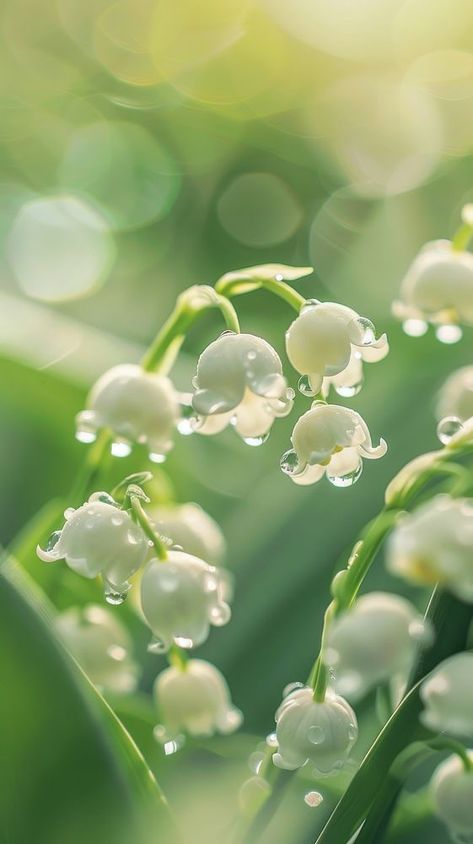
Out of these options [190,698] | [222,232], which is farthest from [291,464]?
[222,232]

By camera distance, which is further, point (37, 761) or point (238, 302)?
point (238, 302)

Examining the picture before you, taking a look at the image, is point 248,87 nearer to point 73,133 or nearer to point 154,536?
point 73,133

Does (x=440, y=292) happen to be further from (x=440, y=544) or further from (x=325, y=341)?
(x=440, y=544)

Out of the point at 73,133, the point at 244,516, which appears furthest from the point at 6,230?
the point at 244,516

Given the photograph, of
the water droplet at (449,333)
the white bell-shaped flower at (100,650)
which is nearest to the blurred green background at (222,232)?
the white bell-shaped flower at (100,650)

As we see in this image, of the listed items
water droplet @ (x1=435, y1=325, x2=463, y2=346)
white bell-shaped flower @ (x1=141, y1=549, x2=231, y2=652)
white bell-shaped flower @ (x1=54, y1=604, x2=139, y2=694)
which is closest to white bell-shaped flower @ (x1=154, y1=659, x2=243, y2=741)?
white bell-shaped flower @ (x1=54, y1=604, x2=139, y2=694)

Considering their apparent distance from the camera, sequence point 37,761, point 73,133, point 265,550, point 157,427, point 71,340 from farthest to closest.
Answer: point 73,133, point 71,340, point 265,550, point 157,427, point 37,761
